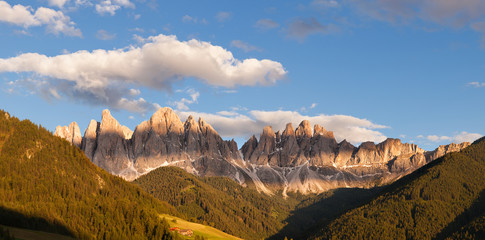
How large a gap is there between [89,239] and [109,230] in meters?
20.2

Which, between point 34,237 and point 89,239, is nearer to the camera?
point 34,237

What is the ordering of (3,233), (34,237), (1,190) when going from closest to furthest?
(3,233) → (34,237) → (1,190)

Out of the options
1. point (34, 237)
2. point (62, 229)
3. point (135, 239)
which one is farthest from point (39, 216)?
point (34, 237)

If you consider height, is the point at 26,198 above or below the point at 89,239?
above

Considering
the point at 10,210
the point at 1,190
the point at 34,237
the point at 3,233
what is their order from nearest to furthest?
1. the point at 3,233
2. the point at 34,237
3. the point at 10,210
4. the point at 1,190

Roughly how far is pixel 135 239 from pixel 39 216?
3827 centimetres

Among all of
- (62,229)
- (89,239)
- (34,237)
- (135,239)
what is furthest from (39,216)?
(34,237)

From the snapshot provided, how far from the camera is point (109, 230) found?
198625 millimetres

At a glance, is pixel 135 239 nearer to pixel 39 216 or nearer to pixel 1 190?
pixel 39 216

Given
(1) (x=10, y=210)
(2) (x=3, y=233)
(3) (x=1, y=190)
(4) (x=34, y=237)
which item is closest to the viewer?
(2) (x=3, y=233)

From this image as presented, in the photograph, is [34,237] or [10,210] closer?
[34,237]

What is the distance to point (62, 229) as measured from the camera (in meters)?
181

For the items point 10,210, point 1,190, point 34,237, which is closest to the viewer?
point 34,237

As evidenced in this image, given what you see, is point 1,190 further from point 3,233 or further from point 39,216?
point 3,233
